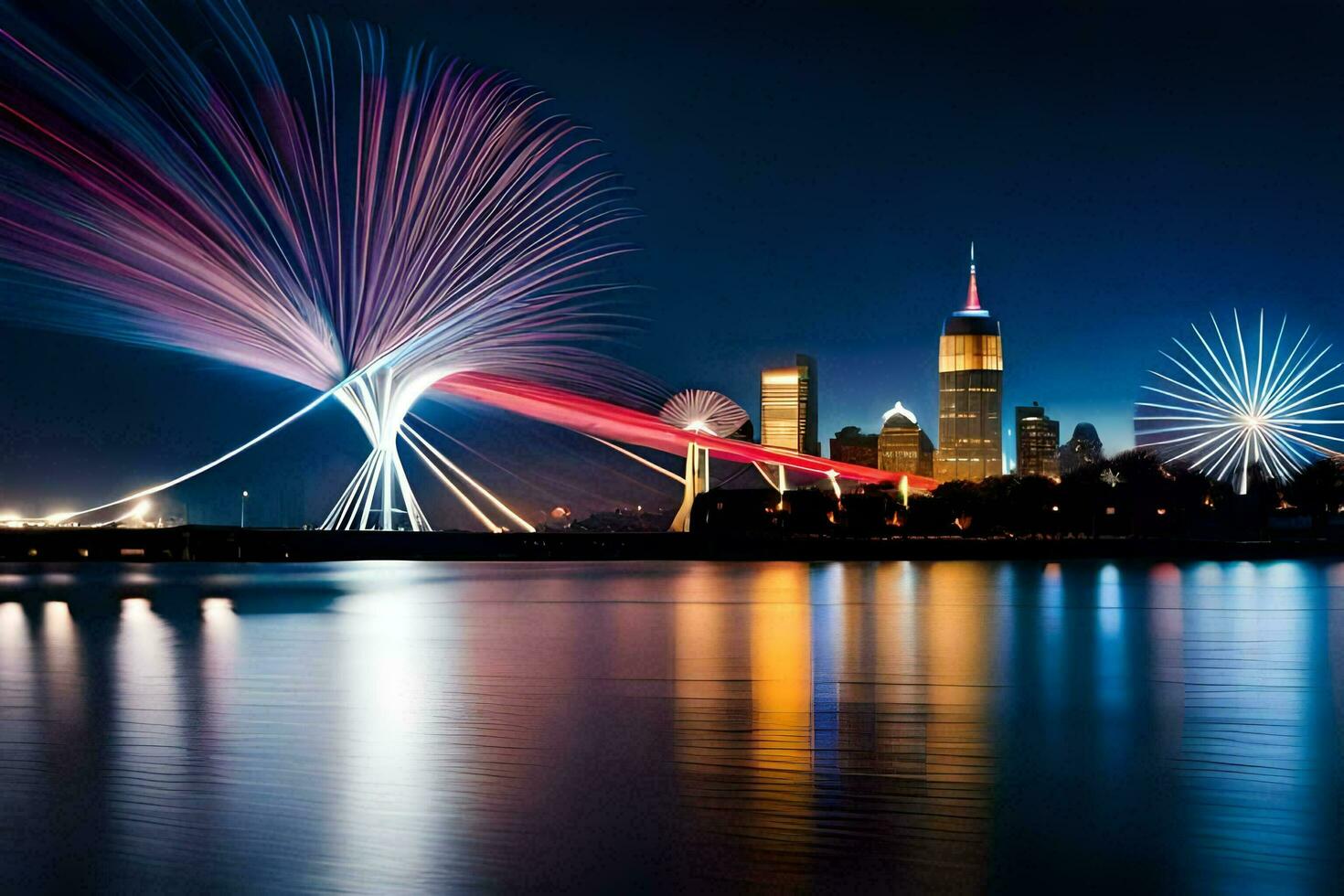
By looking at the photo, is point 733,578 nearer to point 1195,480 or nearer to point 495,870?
point 495,870

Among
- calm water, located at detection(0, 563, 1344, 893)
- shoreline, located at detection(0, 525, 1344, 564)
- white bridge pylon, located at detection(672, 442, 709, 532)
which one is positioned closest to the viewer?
calm water, located at detection(0, 563, 1344, 893)

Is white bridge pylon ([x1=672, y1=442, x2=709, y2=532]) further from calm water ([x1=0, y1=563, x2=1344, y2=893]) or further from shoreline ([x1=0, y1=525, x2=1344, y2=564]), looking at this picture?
calm water ([x1=0, y1=563, x2=1344, y2=893])

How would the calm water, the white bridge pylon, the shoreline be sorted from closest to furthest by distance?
the calm water, the shoreline, the white bridge pylon

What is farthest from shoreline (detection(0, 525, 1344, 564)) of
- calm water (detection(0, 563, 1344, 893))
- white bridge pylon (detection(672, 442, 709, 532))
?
calm water (detection(0, 563, 1344, 893))

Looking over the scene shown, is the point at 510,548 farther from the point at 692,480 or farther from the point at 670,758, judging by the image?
the point at 670,758

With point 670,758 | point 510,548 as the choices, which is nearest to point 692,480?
point 510,548

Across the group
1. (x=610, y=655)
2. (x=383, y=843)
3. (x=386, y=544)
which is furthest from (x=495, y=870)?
(x=386, y=544)
